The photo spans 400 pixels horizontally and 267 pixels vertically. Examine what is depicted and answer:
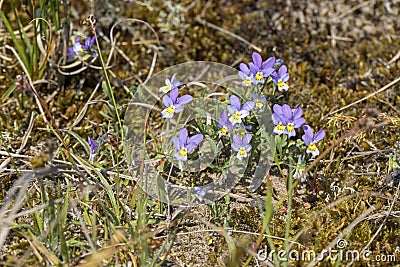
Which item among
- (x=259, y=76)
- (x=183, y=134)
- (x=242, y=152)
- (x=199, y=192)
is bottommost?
(x=199, y=192)

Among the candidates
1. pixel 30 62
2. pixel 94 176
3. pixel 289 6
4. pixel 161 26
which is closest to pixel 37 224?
pixel 94 176

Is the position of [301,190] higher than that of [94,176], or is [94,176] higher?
[94,176]

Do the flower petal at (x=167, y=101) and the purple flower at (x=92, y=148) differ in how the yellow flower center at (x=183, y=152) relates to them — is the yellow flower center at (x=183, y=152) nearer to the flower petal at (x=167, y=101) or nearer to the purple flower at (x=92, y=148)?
the flower petal at (x=167, y=101)

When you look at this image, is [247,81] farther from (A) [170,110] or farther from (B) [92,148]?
(B) [92,148]

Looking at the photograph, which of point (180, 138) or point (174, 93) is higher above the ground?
point (174, 93)

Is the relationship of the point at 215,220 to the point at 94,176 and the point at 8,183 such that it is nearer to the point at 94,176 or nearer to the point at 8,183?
the point at 94,176

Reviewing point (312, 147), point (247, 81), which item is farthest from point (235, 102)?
point (312, 147)

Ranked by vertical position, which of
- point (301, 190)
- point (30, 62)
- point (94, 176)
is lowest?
point (301, 190)
